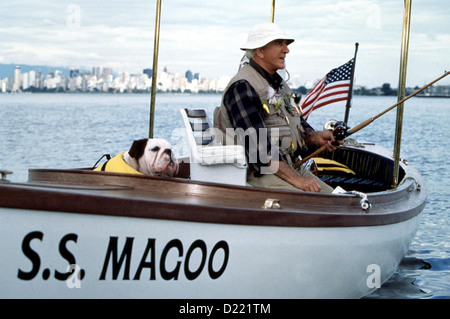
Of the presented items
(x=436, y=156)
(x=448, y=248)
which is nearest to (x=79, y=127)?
(x=436, y=156)

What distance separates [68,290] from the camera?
11.8ft

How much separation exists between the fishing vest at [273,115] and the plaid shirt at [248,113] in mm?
Result: 66

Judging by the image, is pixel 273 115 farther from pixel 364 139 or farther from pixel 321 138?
pixel 364 139

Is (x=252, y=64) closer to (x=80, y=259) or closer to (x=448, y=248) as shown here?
(x=80, y=259)

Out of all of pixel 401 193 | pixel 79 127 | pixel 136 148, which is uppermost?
pixel 136 148

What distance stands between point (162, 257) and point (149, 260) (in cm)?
7

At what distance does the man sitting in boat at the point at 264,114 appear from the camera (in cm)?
466

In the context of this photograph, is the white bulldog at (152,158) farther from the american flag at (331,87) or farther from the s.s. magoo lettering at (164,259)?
the american flag at (331,87)

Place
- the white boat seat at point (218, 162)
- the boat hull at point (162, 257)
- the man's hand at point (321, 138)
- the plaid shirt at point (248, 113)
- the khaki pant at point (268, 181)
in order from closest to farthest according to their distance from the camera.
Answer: the boat hull at point (162, 257), the white boat seat at point (218, 162), the plaid shirt at point (248, 113), the khaki pant at point (268, 181), the man's hand at point (321, 138)

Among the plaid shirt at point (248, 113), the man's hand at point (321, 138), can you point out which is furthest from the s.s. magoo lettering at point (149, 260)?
the man's hand at point (321, 138)

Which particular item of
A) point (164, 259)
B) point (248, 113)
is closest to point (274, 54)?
point (248, 113)

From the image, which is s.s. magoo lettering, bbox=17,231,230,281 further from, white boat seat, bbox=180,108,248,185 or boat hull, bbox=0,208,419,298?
white boat seat, bbox=180,108,248,185

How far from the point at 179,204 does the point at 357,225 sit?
4.58 ft

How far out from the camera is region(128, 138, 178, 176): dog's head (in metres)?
4.28
